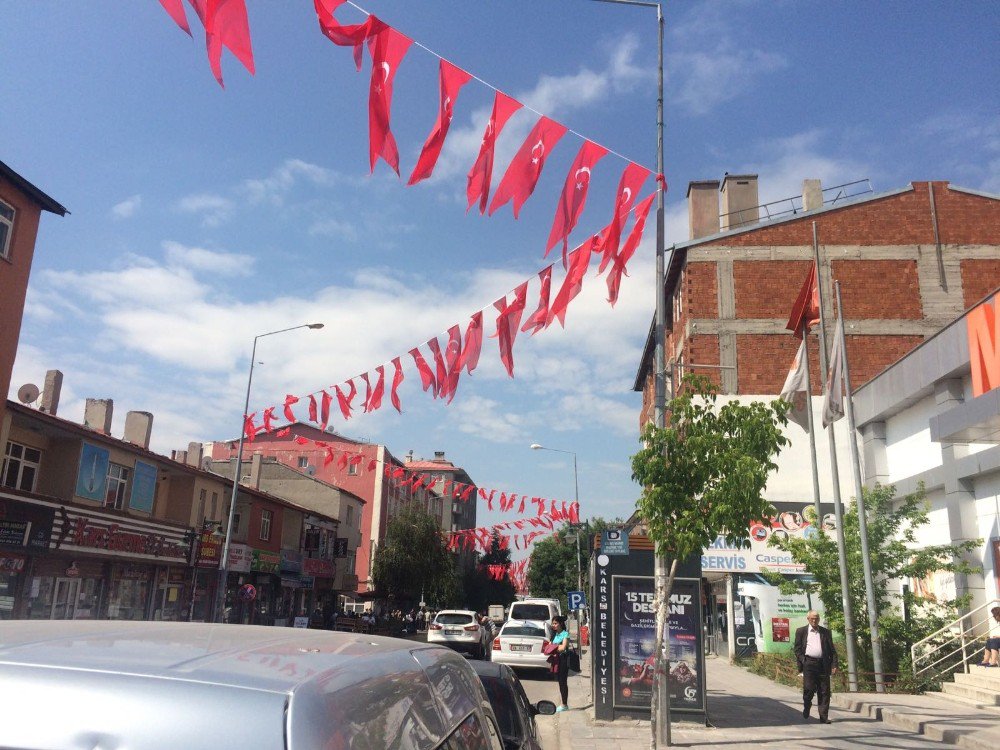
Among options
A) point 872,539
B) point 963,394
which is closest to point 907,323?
point 963,394

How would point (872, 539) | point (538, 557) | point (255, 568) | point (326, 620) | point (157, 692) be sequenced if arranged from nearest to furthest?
point (157, 692)
point (872, 539)
point (255, 568)
point (326, 620)
point (538, 557)

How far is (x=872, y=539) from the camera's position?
19375 millimetres

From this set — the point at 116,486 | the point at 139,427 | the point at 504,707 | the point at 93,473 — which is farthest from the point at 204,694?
the point at 139,427

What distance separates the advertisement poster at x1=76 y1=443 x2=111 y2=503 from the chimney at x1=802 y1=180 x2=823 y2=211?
2620 centimetres

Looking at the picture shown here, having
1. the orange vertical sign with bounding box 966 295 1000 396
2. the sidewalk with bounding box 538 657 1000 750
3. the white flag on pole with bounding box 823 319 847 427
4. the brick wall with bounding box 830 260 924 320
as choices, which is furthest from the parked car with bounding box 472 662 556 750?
the brick wall with bounding box 830 260 924 320

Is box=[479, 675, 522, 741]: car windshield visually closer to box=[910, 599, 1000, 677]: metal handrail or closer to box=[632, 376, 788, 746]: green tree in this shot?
box=[632, 376, 788, 746]: green tree

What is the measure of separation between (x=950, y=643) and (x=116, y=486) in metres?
24.4

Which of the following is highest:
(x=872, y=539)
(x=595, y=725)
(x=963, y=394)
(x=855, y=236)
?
(x=855, y=236)

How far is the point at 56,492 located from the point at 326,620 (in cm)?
2391

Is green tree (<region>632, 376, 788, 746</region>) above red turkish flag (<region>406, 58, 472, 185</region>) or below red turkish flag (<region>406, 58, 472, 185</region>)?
below

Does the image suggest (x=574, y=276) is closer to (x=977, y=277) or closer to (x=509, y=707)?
(x=509, y=707)

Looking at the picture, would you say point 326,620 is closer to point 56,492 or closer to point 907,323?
point 56,492

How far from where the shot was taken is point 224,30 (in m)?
6.98

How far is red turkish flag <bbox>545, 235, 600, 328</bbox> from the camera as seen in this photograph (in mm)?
12234
